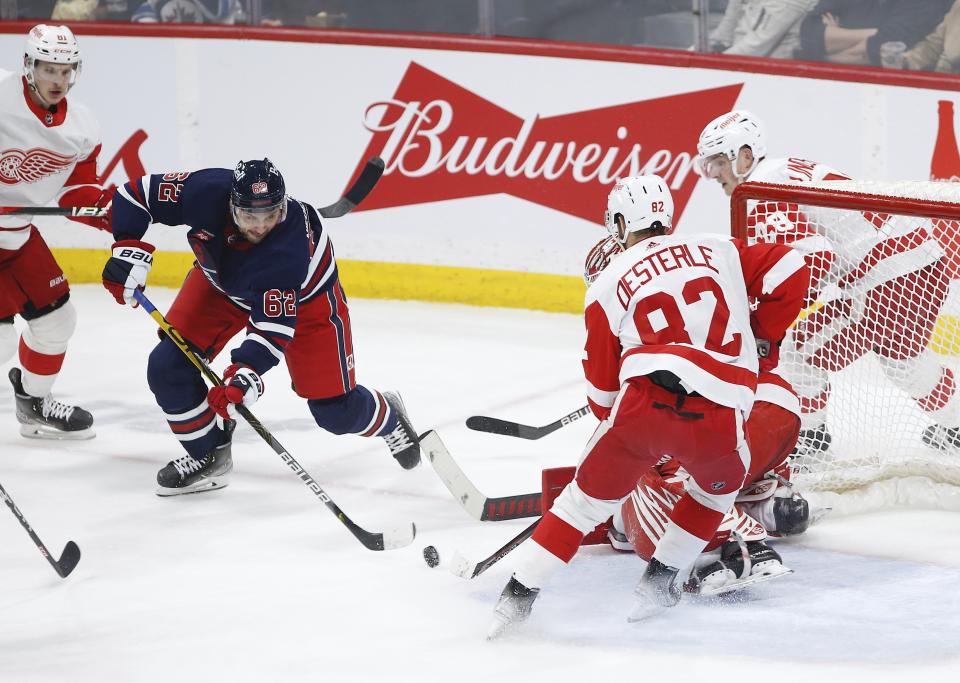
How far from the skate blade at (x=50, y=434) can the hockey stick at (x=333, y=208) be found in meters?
0.68

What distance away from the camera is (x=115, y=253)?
337 centimetres

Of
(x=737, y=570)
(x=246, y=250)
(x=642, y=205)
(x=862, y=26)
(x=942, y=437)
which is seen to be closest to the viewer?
(x=642, y=205)

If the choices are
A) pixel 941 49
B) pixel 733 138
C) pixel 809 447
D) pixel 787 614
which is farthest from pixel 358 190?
pixel 941 49

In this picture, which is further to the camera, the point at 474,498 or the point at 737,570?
the point at 474,498

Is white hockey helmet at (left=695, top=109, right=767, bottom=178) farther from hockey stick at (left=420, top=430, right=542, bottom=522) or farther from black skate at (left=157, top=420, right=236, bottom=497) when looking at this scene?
black skate at (left=157, top=420, right=236, bottom=497)

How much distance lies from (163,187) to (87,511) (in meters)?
0.85

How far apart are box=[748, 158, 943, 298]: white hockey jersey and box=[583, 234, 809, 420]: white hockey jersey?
925 millimetres

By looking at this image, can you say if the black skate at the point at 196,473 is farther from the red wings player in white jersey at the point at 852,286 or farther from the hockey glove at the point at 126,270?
the red wings player in white jersey at the point at 852,286

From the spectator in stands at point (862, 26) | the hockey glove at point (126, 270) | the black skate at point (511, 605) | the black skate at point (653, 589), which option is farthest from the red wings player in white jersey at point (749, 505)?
the spectator in stands at point (862, 26)

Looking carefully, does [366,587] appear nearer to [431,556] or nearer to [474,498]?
[431,556]

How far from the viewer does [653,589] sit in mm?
2723

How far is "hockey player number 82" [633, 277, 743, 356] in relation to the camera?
8.35 feet

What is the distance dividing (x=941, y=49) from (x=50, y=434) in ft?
10.6

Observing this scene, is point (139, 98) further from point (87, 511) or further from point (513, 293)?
point (87, 511)
